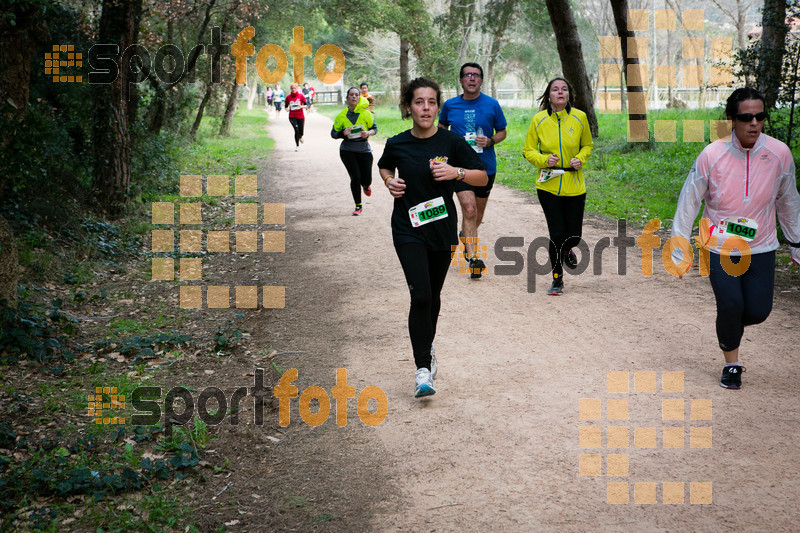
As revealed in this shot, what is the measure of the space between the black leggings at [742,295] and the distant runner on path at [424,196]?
1.99 meters

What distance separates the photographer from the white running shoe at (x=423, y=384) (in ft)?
18.4

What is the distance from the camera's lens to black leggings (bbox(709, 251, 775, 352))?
18.5 ft

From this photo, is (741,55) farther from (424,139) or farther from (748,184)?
(424,139)

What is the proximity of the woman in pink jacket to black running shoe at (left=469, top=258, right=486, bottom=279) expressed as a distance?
381cm

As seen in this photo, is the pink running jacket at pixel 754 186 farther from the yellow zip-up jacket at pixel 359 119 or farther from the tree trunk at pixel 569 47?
the tree trunk at pixel 569 47

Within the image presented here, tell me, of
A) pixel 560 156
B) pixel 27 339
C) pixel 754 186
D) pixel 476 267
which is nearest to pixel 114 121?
pixel 27 339

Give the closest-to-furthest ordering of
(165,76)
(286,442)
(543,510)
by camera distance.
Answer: (543,510), (286,442), (165,76)

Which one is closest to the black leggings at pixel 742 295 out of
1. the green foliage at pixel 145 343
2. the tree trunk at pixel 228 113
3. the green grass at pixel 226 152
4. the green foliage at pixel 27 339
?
the green foliage at pixel 145 343

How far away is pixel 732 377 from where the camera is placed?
5.71 m

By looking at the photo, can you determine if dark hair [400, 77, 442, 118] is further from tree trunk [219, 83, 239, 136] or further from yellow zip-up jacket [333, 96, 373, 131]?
tree trunk [219, 83, 239, 136]

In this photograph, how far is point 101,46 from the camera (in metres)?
12.1

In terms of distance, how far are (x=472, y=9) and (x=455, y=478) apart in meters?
37.4

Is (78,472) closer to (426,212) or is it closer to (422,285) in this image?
(422,285)

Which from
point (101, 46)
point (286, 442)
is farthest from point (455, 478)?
point (101, 46)
